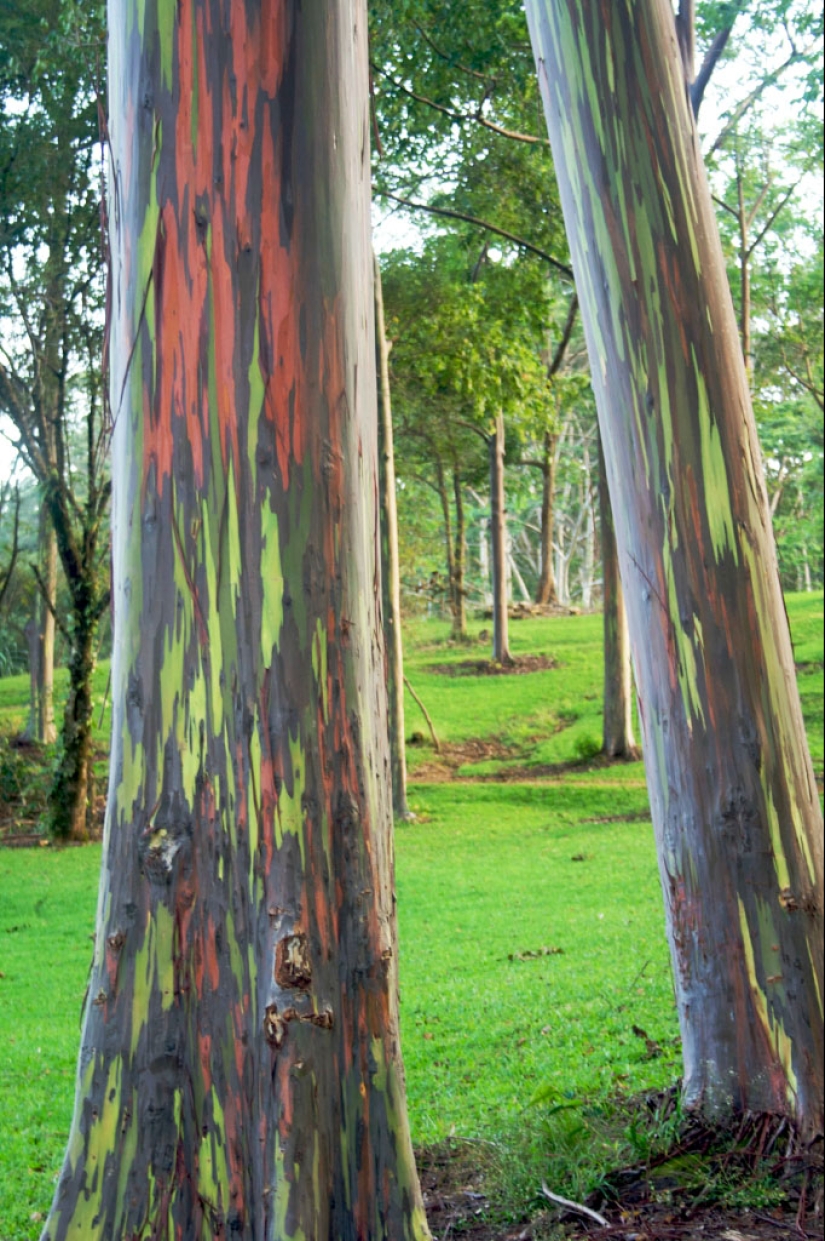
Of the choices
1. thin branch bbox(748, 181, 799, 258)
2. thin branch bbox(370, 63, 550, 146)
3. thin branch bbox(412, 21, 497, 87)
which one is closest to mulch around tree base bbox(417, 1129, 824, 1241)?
thin branch bbox(412, 21, 497, 87)

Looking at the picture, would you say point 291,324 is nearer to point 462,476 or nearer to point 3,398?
point 3,398

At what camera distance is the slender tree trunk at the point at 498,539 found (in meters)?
21.8

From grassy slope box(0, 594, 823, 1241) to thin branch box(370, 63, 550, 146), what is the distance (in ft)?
26.3

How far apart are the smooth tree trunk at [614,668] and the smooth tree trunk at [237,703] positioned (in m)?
14.0

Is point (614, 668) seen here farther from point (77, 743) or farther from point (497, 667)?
point (77, 743)

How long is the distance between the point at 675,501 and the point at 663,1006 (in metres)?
3.49

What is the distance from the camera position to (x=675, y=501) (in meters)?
3.76

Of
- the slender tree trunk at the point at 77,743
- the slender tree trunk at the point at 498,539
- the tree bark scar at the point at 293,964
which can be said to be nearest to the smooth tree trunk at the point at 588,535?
the slender tree trunk at the point at 498,539

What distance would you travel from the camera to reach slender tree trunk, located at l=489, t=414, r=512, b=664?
2181 cm

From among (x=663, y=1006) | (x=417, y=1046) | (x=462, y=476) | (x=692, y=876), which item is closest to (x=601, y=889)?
(x=663, y=1006)

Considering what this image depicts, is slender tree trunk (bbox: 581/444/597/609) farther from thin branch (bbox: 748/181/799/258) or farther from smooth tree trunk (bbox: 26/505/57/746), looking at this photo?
smooth tree trunk (bbox: 26/505/57/746)

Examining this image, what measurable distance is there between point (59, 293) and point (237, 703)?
32.3 ft

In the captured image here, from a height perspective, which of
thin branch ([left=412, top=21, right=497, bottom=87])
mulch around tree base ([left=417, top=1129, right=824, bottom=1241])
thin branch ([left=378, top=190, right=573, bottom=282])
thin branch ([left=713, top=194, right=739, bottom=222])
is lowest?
mulch around tree base ([left=417, top=1129, right=824, bottom=1241])

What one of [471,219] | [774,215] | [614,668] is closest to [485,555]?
[774,215]
